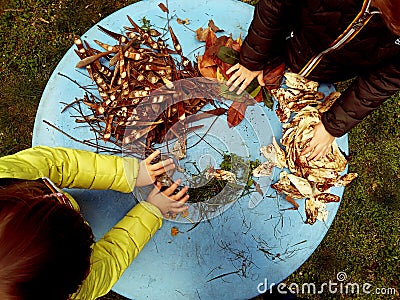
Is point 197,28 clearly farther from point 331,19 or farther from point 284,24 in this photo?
point 331,19

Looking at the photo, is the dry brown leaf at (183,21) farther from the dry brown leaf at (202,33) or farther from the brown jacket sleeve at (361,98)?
the brown jacket sleeve at (361,98)

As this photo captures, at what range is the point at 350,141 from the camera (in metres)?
1.66

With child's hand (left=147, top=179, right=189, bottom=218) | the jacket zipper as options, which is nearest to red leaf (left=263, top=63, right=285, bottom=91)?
the jacket zipper

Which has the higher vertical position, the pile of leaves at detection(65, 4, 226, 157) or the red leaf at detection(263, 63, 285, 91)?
the pile of leaves at detection(65, 4, 226, 157)

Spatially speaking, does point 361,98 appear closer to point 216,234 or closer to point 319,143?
point 319,143

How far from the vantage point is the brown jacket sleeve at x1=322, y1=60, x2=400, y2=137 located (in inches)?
40.9

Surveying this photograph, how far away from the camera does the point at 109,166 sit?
3.65 ft

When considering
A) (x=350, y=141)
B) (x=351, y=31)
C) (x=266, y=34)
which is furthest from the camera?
(x=350, y=141)

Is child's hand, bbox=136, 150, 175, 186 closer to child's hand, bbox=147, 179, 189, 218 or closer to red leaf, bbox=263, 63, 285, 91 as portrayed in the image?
child's hand, bbox=147, 179, 189, 218

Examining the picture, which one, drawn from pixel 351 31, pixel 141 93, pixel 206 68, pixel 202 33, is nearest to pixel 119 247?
pixel 141 93

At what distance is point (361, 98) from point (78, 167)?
0.78 meters

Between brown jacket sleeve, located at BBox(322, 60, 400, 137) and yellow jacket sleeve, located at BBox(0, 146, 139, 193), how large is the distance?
0.57 meters

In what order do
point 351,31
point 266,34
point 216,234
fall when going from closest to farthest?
point 351,31 → point 266,34 → point 216,234

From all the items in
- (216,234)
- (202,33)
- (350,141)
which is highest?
(202,33)
